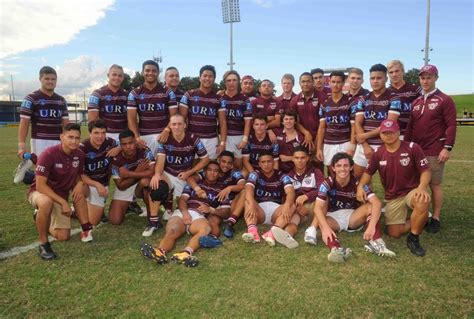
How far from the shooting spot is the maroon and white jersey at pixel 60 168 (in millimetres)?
4582

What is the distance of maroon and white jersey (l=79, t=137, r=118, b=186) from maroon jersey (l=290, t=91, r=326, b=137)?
10.7ft

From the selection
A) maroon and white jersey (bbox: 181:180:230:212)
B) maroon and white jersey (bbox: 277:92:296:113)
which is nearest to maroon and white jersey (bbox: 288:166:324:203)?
maroon and white jersey (bbox: 181:180:230:212)

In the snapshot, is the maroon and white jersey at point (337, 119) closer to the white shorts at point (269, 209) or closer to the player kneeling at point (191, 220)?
the white shorts at point (269, 209)

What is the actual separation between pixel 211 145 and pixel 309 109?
1.88 m

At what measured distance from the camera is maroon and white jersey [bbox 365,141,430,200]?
4.77 meters

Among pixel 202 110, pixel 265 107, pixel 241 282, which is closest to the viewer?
pixel 241 282

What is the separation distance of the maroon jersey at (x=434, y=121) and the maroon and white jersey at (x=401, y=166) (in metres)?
0.66

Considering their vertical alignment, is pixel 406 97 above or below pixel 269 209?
above

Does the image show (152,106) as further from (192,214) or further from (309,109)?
(309,109)

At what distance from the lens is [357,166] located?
593 centimetres

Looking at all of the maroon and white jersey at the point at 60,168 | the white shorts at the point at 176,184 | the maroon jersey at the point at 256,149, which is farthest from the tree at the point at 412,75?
the maroon and white jersey at the point at 60,168

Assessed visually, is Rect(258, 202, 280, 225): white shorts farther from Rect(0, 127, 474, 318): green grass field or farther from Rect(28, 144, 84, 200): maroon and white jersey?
Rect(28, 144, 84, 200): maroon and white jersey

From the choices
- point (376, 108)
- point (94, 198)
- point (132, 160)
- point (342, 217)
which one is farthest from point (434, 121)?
point (94, 198)

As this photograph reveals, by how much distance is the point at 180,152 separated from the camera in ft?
18.6
